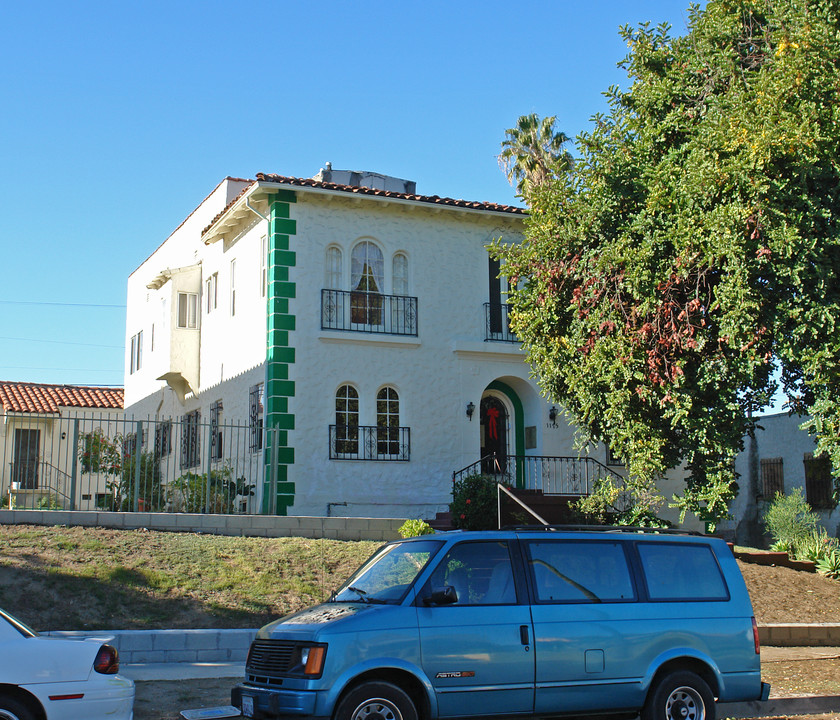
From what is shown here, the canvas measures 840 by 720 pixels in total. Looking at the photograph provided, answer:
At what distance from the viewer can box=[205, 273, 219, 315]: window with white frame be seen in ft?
74.6

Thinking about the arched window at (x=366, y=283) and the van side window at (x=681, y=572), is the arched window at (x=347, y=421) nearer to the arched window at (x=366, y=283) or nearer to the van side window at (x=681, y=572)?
the arched window at (x=366, y=283)

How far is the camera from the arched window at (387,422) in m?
19.5

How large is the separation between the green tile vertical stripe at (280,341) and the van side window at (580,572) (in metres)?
11.1

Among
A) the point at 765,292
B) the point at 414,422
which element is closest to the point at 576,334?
the point at 765,292

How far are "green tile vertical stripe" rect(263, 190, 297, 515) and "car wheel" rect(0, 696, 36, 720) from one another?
11.9 meters

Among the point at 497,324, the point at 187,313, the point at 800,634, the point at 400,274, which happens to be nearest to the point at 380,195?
the point at 400,274

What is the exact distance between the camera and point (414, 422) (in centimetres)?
1978

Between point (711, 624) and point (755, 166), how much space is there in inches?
206

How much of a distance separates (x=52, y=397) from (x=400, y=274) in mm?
14804

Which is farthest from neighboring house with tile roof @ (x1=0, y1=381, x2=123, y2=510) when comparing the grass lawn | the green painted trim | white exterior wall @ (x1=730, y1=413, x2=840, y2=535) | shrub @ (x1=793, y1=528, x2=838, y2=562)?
white exterior wall @ (x1=730, y1=413, x2=840, y2=535)

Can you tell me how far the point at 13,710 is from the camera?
620 cm

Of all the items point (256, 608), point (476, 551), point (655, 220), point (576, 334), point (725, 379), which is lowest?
point (256, 608)

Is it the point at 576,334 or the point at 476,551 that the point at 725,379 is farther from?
the point at 476,551

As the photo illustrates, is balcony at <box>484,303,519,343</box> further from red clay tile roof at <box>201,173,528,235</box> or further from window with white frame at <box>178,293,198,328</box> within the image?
window with white frame at <box>178,293,198,328</box>
